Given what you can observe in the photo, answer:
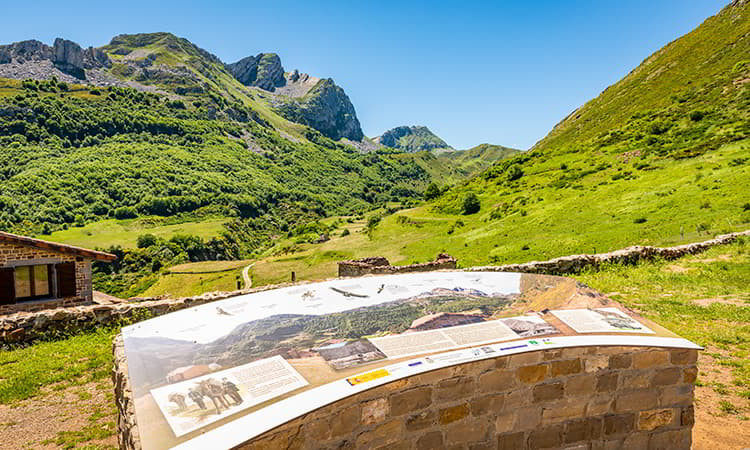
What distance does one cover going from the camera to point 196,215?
4360 inches

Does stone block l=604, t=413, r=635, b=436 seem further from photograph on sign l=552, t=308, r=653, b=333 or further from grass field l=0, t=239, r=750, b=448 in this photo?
grass field l=0, t=239, r=750, b=448

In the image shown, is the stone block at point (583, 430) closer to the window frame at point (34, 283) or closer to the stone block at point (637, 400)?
the stone block at point (637, 400)

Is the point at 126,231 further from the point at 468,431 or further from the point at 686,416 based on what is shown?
the point at 686,416

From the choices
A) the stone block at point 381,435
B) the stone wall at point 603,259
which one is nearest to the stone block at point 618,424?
the stone block at point 381,435

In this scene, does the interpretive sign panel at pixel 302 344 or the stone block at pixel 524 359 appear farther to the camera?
→ the stone block at pixel 524 359

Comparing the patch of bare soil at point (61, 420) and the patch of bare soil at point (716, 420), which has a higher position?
the patch of bare soil at point (716, 420)

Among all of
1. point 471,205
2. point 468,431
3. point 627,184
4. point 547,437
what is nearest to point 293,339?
point 468,431

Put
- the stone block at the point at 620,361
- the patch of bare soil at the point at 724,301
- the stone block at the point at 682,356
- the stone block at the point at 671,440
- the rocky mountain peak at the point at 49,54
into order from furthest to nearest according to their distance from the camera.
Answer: the rocky mountain peak at the point at 49,54 → the patch of bare soil at the point at 724,301 → the stone block at the point at 671,440 → the stone block at the point at 682,356 → the stone block at the point at 620,361

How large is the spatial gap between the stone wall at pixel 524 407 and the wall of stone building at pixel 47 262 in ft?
41.3

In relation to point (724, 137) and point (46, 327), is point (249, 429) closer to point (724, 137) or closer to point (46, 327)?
point (46, 327)

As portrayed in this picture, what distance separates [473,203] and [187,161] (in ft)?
407

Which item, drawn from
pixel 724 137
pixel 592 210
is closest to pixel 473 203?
pixel 592 210

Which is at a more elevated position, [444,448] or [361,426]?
[361,426]

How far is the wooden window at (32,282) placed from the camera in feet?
48.8
